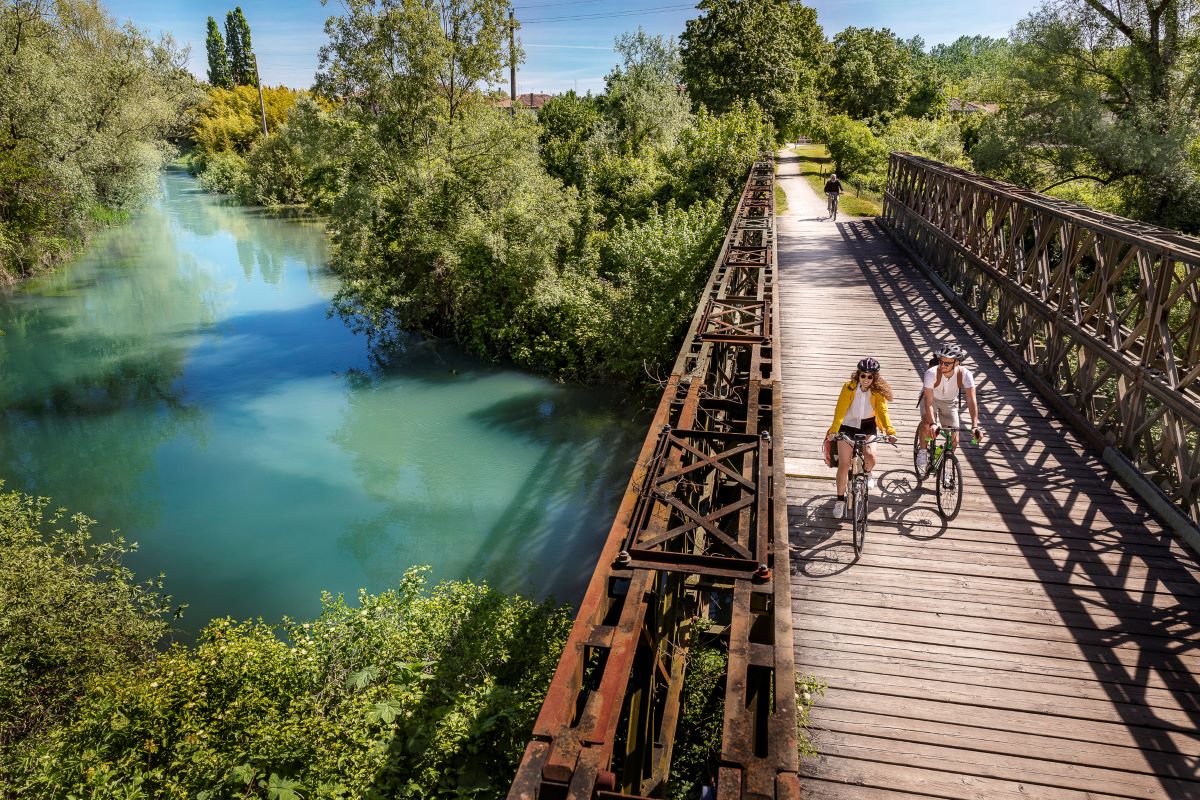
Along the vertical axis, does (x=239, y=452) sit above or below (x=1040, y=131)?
below

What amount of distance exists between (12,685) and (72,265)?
110 feet

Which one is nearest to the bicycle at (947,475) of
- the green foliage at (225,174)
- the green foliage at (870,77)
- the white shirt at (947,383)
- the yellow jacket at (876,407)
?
the white shirt at (947,383)

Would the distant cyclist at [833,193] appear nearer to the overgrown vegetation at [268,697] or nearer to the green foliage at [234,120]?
the overgrown vegetation at [268,697]

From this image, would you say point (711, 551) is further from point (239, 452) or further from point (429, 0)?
point (429, 0)

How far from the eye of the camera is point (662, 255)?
2045cm

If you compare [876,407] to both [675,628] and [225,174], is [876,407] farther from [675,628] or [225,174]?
[225,174]

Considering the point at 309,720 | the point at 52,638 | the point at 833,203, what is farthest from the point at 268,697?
the point at 833,203

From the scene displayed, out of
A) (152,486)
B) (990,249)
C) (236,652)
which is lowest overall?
(152,486)

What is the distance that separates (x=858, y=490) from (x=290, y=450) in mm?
15852

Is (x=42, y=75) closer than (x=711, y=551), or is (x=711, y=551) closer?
(x=711, y=551)

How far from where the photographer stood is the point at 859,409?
713cm

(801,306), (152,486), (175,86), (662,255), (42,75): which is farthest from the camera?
(175,86)

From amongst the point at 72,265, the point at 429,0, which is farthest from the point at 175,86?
the point at 429,0

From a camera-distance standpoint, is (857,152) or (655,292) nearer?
(655,292)
